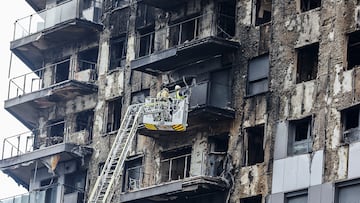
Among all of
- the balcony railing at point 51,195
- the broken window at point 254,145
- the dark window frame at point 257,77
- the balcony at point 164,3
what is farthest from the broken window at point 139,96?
the broken window at point 254,145

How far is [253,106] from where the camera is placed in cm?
6425

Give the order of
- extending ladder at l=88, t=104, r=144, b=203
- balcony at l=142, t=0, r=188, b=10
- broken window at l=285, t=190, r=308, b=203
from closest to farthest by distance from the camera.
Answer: broken window at l=285, t=190, r=308, b=203
extending ladder at l=88, t=104, r=144, b=203
balcony at l=142, t=0, r=188, b=10

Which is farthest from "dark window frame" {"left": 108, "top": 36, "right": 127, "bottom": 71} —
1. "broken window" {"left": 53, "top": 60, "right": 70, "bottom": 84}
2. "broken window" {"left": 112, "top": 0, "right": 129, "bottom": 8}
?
"broken window" {"left": 53, "top": 60, "right": 70, "bottom": 84}

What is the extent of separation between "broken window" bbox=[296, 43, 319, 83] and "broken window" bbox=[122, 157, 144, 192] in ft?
36.5

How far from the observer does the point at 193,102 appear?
66.0 m

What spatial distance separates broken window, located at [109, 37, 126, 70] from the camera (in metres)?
74.5

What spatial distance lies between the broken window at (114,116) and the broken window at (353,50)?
54.5 ft

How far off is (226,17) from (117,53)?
901 centimetres

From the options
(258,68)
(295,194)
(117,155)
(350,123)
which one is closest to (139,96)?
(117,155)

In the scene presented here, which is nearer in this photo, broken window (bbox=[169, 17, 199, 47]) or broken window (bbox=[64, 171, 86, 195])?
broken window (bbox=[169, 17, 199, 47])

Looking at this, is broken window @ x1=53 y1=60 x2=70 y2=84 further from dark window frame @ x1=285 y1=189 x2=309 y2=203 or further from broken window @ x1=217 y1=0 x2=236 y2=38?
dark window frame @ x1=285 y1=189 x2=309 y2=203

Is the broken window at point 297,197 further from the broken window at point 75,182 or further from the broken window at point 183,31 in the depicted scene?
the broken window at point 75,182

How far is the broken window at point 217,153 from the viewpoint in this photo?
65.4 meters

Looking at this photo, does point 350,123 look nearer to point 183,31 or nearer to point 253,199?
point 253,199
